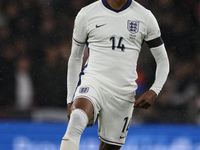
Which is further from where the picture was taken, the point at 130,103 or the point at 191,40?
the point at 191,40

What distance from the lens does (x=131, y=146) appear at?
4262 millimetres

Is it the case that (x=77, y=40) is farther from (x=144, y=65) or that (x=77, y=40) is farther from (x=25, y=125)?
(x=144, y=65)

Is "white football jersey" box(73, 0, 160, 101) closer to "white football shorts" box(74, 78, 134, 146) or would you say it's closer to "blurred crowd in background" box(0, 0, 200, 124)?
"white football shorts" box(74, 78, 134, 146)

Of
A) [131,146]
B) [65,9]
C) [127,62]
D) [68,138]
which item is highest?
[127,62]

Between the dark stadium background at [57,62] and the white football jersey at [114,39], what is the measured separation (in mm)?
2338

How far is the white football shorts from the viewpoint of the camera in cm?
288

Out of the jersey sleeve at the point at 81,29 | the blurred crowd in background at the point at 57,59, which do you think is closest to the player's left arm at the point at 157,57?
the jersey sleeve at the point at 81,29

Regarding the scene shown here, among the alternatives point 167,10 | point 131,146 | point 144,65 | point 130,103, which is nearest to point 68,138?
point 130,103

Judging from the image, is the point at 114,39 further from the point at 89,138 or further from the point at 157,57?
the point at 89,138

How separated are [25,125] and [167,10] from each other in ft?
8.14

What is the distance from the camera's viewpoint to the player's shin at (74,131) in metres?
2.58

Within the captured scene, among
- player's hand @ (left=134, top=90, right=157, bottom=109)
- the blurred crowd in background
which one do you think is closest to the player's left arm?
player's hand @ (left=134, top=90, right=157, bottom=109)

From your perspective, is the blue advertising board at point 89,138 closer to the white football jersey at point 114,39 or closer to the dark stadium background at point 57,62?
the dark stadium background at point 57,62

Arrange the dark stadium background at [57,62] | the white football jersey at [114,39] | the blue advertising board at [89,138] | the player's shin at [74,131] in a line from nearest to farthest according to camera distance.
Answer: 1. the player's shin at [74,131]
2. the white football jersey at [114,39]
3. the blue advertising board at [89,138]
4. the dark stadium background at [57,62]
